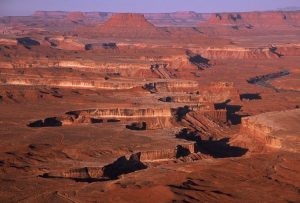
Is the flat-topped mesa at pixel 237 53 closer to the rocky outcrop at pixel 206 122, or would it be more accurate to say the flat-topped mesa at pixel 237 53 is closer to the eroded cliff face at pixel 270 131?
the rocky outcrop at pixel 206 122

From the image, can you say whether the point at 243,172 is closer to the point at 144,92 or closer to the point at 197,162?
the point at 197,162

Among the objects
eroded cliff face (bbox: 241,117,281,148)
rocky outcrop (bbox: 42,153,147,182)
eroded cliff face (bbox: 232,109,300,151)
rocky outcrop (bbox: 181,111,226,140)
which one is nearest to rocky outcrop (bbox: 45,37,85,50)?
rocky outcrop (bbox: 181,111,226,140)

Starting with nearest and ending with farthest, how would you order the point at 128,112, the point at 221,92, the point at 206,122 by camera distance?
1. the point at 128,112
2. the point at 206,122
3. the point at 221,92

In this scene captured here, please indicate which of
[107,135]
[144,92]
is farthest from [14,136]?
[144,92]

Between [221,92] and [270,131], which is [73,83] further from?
[270,131]

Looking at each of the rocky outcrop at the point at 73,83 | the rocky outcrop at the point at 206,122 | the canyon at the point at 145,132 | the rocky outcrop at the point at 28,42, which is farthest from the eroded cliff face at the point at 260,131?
the rocky outcrop at the point at 28,42

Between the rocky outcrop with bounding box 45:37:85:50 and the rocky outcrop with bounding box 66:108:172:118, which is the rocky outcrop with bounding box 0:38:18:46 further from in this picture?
the rocky outcrop with bounding box 66:108:172:118

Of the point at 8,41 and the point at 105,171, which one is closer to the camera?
the point at 105,171

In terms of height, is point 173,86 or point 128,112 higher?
point 173,86

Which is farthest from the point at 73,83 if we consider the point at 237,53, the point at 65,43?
the point at 65,43
